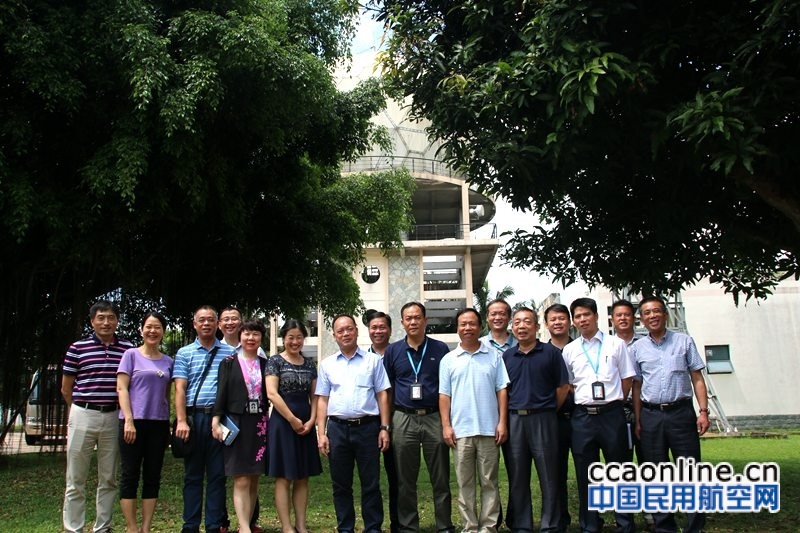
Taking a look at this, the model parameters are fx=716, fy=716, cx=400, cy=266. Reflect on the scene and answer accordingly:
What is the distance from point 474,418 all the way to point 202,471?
201cm

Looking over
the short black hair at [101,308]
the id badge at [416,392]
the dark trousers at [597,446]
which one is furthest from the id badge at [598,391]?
the short black hair at [101,308]

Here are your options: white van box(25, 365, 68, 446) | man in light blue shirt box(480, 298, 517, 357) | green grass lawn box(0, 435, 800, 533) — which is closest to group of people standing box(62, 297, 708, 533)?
man in light blue shirt box(480, 298, 517, 357)

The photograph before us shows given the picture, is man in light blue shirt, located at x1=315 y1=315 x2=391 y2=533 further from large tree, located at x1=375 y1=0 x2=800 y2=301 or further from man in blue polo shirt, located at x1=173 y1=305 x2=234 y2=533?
large tree, located at x1=375 y1=0 x2=800 y2=301

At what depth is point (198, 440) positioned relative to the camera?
517cm

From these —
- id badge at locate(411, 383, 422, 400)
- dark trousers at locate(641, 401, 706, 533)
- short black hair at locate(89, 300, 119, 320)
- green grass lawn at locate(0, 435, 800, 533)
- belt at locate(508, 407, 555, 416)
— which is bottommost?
green grass lawn at locate(0, 435, 800, 533)

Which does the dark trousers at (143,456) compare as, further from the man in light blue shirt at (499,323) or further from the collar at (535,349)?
the collar at (535,349)

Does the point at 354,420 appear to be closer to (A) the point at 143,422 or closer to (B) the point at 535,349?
(B) the point at 535,349

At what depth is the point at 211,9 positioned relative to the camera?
901cm

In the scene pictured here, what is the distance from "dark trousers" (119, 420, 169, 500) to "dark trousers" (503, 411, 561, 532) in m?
2.52

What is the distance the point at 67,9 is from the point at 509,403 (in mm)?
6605

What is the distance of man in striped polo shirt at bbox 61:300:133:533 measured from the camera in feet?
16.7

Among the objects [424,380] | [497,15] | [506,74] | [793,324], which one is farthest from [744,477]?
[793,324]

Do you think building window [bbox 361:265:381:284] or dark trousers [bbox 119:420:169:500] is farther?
building window [bbox 361:265:381:284]

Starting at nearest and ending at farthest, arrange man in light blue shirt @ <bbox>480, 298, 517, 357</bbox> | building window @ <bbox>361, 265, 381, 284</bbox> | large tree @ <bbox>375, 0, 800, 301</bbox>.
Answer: large tree @ <bbox>375, 0, 800, 301</bbox> → man in light blue shirt @ <bbox>480, 298, 517, 357</bbox> → building window @ <bbox>361, 265, 381, 284</bbox>
